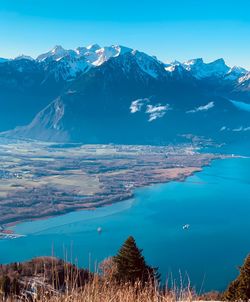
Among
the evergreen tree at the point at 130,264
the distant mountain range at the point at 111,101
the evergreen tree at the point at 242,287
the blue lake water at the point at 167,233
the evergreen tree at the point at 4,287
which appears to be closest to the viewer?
the evergreen tree at the point at 4,287

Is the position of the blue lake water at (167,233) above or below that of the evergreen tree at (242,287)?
below

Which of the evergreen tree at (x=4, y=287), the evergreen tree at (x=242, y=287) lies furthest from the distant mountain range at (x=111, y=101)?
the evergreen tree at (x=4, y=287)

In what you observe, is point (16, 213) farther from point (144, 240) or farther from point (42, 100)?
point (42, 100)

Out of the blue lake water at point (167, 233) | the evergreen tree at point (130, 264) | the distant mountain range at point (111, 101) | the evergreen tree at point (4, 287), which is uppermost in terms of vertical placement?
the distant mountain range at point (111, 101)

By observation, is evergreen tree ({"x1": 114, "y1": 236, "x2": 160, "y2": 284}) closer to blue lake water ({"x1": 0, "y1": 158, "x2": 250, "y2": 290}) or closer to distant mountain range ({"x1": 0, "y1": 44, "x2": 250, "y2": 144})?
blue lake water ({"x1": 0, "y1": 158, "x2": 250, "y2": 290})

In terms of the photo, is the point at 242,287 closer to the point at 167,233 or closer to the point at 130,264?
the point at 130,264

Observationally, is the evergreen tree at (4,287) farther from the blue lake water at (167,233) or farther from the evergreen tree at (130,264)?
the blue lake water at (167,233)

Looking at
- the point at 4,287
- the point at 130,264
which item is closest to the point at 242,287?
the point at 130,264
